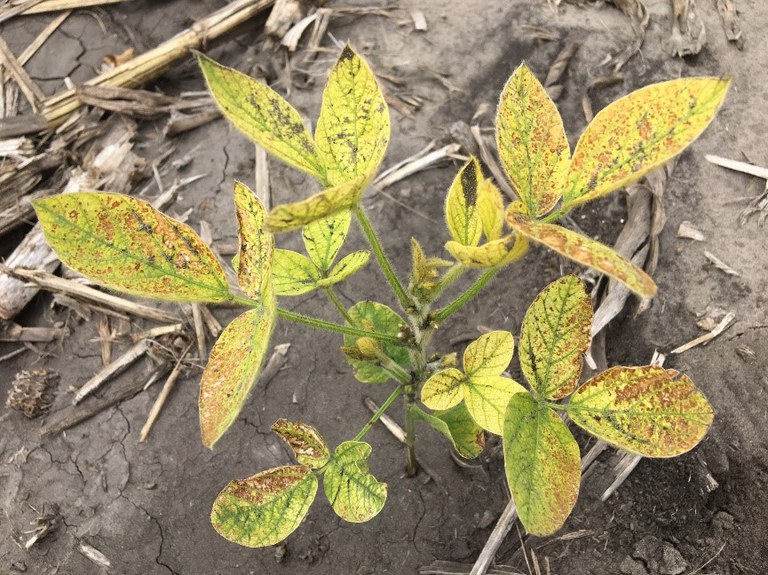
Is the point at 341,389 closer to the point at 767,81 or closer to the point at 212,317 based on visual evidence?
the point at 212,317

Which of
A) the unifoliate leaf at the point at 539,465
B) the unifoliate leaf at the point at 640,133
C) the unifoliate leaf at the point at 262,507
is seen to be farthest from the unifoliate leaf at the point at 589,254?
the unifoliate leaf at the point at 262,507

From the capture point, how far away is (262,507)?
1346 mm

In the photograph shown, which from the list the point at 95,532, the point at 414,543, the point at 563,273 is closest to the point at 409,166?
the point at 563,273

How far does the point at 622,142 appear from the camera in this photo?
3.51 feet

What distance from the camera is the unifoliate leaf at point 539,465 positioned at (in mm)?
1137

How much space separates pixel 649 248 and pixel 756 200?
391 mm

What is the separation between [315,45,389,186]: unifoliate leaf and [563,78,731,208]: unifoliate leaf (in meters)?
0.34

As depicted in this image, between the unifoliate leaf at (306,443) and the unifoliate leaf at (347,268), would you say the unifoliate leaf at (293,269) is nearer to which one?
the unifoliate leaf at (347,268)

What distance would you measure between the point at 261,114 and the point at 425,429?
122cm

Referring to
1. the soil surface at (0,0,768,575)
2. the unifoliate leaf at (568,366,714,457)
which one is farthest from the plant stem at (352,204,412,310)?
the soil surface at (0,0,768,575)

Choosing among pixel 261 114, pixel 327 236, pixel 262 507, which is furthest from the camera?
pixel 327 236

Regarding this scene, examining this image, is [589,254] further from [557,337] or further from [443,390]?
[443,390]

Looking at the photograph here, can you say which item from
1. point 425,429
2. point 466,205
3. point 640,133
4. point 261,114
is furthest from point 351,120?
point 425,429

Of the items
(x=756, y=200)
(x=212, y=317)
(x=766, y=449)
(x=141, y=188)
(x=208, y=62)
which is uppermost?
(x=208, y=62)
